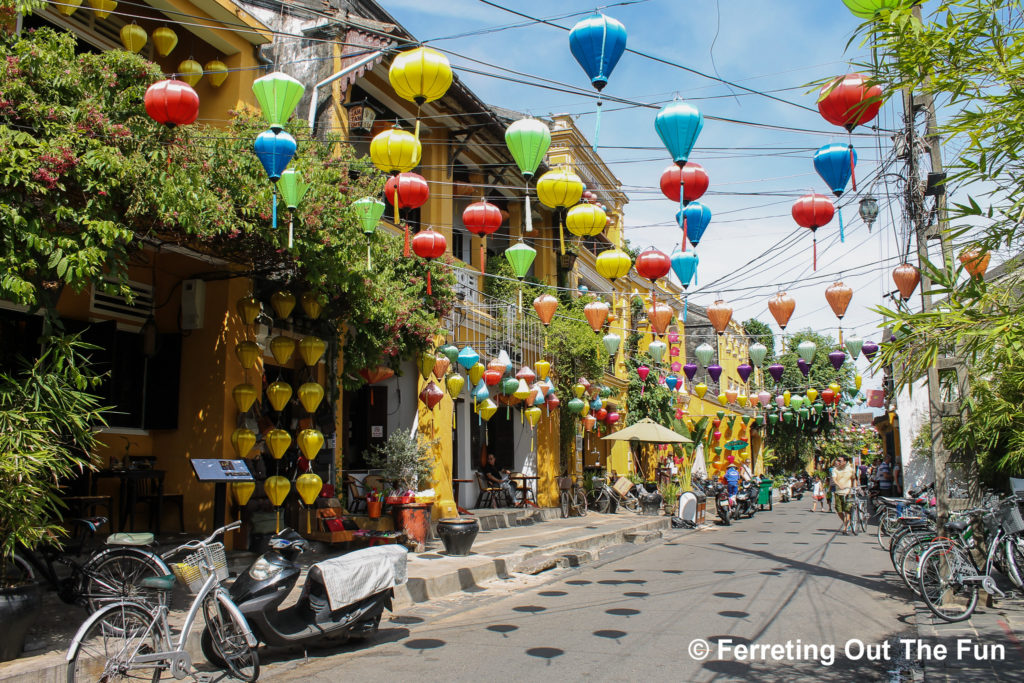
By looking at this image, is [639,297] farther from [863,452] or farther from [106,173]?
[863,452]

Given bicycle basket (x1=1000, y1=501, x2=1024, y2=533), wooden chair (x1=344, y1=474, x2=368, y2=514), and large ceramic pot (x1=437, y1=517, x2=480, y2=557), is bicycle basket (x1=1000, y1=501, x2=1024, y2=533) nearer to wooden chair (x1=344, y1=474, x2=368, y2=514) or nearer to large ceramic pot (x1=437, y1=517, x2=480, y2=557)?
large ceramic pot (x1=437, y1=517, x2=480, y2=557)

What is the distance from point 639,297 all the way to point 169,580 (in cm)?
2253

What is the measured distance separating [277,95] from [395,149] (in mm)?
1416

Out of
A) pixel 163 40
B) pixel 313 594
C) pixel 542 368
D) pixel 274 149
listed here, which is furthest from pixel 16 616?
pixel 542 368

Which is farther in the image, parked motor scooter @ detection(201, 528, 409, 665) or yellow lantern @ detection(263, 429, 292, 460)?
yellow lantern @ detection(263, 429, 292, 460)

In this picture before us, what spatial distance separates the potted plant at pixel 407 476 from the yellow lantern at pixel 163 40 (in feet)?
23.1

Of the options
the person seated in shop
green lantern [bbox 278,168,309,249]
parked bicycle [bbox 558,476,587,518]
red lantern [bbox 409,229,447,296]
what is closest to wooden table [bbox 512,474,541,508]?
the person seated in shop

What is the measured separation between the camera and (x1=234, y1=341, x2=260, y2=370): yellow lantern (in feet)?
33.2

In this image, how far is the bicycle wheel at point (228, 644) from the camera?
550 cm

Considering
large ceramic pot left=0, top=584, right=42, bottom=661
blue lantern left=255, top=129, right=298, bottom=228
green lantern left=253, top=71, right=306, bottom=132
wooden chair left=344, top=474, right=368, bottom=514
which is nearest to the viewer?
large ceramic pot left=0, top=584, right=42, bottom=661

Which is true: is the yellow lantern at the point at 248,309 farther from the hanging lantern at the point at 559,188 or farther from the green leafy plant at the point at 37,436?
the hanging lantern at the point at 559,188

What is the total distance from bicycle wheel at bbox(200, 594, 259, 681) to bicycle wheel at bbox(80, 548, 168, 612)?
4.02 ft

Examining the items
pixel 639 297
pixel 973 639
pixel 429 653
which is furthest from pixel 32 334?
pixel 639 297

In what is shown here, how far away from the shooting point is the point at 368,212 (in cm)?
929
